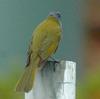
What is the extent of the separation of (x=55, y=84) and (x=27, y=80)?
0.26m

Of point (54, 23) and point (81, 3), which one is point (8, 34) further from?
point (54, 23)

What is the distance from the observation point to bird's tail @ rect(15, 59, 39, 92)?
9.41ft

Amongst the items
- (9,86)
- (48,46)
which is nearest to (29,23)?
(9,86)

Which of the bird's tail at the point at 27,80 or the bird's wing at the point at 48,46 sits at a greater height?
the bird's wing at the point at 48,46

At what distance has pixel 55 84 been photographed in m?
2.77

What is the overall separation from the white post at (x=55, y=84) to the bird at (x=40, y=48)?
0.17 feet

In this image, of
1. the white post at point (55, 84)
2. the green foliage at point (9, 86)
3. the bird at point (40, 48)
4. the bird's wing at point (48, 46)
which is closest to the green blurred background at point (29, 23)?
the green foliage at point (9, 86)

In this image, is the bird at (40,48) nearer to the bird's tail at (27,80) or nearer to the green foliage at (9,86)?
the bird's tail at (27,80)

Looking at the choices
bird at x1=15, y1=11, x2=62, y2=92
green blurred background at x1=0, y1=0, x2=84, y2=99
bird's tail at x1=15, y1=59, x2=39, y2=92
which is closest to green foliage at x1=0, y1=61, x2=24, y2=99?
bird at x1=15, y1=11, x2=62, y2=92

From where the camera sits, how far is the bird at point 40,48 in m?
2.97

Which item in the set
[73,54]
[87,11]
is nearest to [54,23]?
[73,54]

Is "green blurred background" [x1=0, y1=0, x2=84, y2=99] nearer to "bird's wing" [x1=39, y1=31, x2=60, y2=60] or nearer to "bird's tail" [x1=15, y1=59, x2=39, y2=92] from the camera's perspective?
"bird's wing" [x1=39, y1=31, x2=60, y2=60]

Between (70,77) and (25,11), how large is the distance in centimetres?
303

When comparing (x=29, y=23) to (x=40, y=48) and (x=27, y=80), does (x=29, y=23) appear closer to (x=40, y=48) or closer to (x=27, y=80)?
(x=40, y=48)
